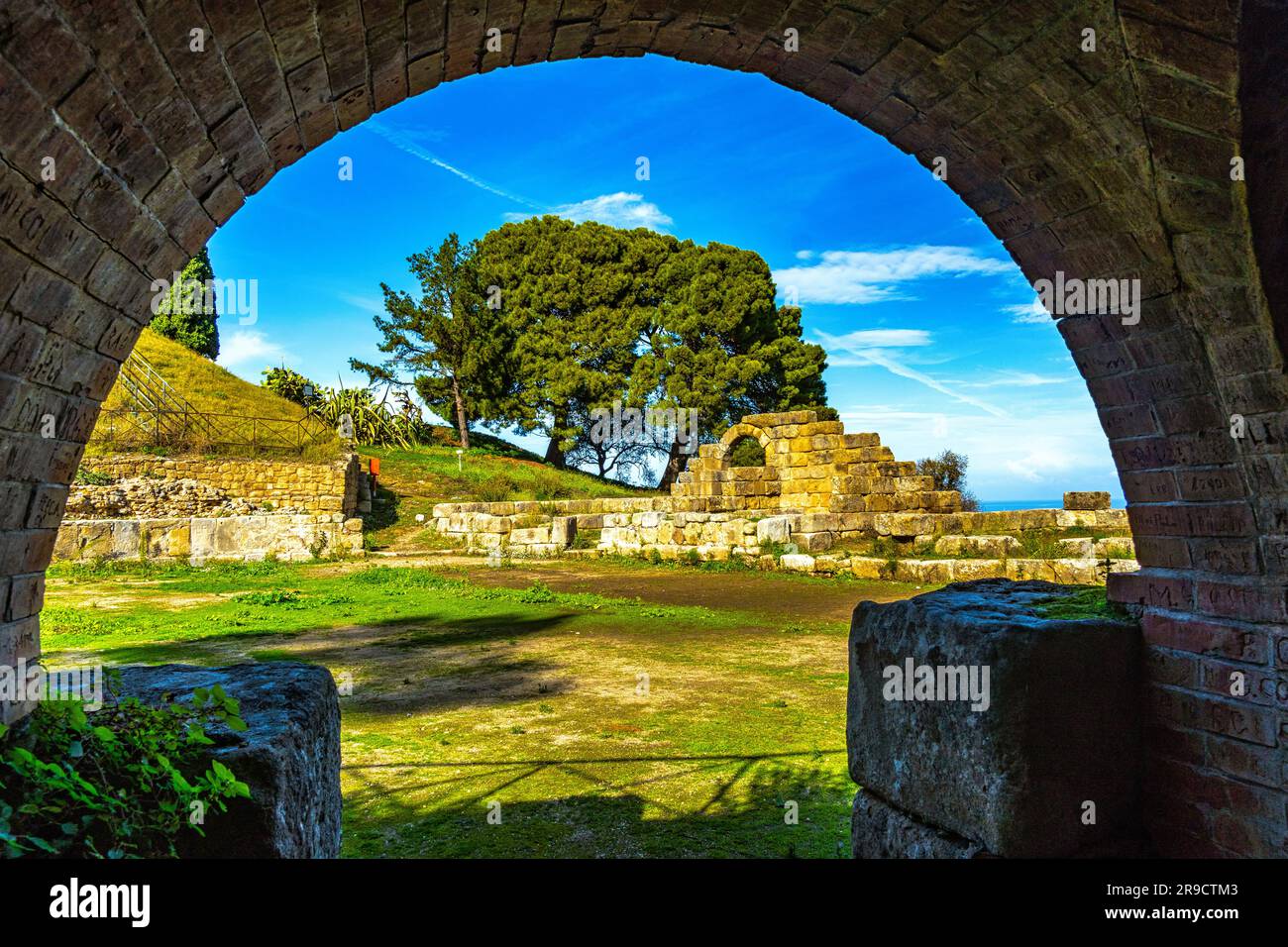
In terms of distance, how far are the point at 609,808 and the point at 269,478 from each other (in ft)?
57.9

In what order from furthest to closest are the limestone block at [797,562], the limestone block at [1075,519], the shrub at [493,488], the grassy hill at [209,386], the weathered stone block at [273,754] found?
the grassy hill at [209,386], the shrub at [493,488], the limestone block at [797,562], the limestone block at [1075,519], the weathered stone block at [273,754]

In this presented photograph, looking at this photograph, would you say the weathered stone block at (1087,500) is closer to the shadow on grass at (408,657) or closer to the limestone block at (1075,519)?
the limestone block at (1075,519)

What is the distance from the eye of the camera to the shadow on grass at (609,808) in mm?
3113

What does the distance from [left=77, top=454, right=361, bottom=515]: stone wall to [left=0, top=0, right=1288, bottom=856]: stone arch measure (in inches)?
681

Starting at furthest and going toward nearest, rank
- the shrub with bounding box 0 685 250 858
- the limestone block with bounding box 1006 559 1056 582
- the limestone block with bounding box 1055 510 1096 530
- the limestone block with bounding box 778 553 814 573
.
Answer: the limestone block with bounding box 778 553 814 573
the limestone block with bounding box 1055 510 1096 530
the limestone block with bounding box 1006 559 1056 582
the shrub with bounding box 0 685 250 858

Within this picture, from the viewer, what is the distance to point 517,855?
3.00m

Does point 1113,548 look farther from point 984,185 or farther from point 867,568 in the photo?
point 984,185

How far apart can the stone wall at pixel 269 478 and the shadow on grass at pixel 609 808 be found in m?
15.9

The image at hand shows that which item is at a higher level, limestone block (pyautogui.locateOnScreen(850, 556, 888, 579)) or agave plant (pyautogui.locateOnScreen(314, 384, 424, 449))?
agave plant (pyautogui.locateOnScreen(314, 384, 424, 449))

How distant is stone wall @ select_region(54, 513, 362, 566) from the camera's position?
13812mm

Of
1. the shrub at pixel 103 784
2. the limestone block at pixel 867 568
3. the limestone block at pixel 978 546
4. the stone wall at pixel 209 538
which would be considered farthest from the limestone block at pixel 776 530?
the shrub at pixel 103 784

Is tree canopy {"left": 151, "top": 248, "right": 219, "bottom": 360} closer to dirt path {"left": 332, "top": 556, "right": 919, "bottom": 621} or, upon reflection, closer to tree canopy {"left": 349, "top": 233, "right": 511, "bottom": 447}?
tree canopy {"left": 349, "top": 233, "right": 511, "bottom": 447}

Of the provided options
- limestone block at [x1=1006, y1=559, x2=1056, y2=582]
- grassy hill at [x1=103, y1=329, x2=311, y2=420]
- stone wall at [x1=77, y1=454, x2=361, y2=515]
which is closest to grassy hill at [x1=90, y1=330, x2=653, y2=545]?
grassy hill at [x1=103, y1=329, x2=311, y2=420]
